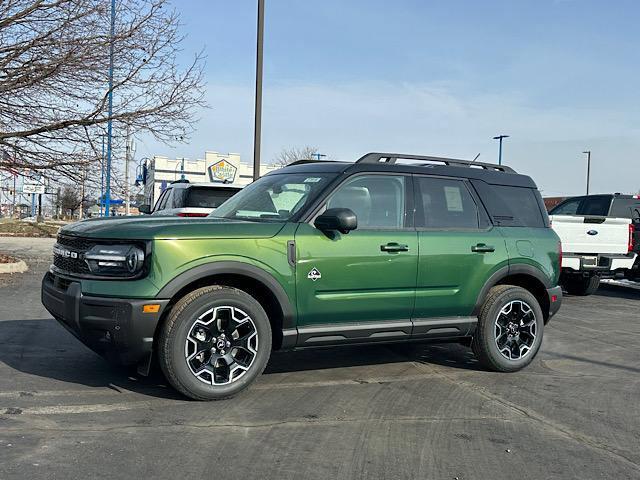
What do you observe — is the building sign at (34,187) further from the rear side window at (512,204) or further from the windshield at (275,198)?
the rear side window at (512,204)

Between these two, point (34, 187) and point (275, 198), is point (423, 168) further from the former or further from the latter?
point (34, 187)

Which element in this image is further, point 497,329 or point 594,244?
point 594,244

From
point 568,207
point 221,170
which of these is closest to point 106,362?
point 568,207

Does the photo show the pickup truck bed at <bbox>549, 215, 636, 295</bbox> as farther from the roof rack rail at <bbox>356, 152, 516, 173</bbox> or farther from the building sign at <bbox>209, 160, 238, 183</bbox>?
the building sign at <bbox>209, 160, 238, 183</bbox>

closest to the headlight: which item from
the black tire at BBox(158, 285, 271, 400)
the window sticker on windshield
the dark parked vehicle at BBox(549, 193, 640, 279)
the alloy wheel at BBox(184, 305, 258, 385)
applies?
the black tire at BBox(158, 285, 271, 400)

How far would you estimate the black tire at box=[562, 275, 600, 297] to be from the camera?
12.1 metres

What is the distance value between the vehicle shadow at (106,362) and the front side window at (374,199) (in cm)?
126

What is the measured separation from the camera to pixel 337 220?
15.7 feet

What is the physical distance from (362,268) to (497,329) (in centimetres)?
168

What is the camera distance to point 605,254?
1111cm

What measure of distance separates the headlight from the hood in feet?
0.28

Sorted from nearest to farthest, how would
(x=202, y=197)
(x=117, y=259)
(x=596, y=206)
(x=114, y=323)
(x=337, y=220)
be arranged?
(x=114, y=323), (x=117, y=259), (x=337, y=220), (x=202, y=197), (x=596, y=206)

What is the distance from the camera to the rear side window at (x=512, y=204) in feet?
19.6

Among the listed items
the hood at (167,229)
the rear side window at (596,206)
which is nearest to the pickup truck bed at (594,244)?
the rear side window at (596,206)
